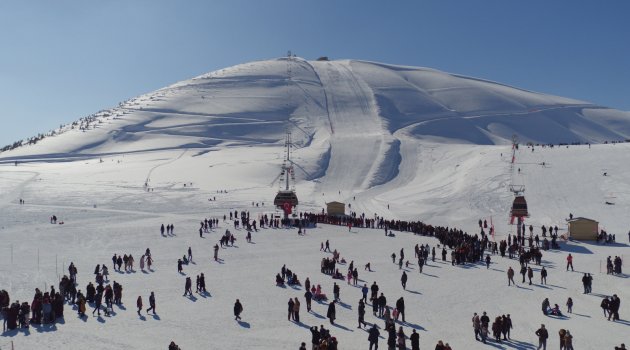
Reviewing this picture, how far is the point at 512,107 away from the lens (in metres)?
120

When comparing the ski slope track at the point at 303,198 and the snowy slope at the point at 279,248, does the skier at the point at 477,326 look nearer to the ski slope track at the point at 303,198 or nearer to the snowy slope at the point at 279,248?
the snowy slope at the point at 279,248

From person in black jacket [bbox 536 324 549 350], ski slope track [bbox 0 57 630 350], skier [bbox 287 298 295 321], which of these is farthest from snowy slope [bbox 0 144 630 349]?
→ person in black jacket [bbox 536 324 549 350]

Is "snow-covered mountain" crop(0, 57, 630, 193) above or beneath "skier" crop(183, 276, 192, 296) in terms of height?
above

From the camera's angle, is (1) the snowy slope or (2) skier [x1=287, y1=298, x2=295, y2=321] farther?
(2) skier [x1=287, y1=298, x2=295, y2=321]

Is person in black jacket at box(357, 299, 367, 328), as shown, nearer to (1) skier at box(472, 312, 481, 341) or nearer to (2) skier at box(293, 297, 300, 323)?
(2) skier at box(293, 297, 300, 323)

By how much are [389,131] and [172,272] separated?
228 ft

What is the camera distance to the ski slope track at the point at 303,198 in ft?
49.8

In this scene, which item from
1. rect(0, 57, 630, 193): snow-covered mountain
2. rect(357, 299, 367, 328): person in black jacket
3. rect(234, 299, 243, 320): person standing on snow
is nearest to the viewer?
rect(357, 299, 367, 328): person in black jacket

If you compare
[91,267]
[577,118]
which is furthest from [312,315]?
[577,118]

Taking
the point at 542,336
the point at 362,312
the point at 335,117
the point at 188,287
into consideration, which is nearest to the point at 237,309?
the point at 188,287

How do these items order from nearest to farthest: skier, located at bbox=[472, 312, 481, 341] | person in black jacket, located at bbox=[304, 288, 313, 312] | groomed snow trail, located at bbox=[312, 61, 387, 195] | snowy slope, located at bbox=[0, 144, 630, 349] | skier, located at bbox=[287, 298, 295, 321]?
skier, located at bbox=[472, 312, 481, 341] → snowy slope, located at bbox=[0, 144, 630, 349] → skier, located at bbox=[287, 298, 295, 321] → person in black jacket, located at bbox=[304, 288, 313, 312] → groomed snow trail, located at bbox=[312, 61, 387, 195]

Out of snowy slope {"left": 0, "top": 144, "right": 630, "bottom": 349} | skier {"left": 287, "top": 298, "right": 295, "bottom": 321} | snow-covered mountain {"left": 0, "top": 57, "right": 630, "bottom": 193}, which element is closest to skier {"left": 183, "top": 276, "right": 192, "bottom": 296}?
snowy slope {"left": 0, "top": 144, "right": 630, "bottom": 349}

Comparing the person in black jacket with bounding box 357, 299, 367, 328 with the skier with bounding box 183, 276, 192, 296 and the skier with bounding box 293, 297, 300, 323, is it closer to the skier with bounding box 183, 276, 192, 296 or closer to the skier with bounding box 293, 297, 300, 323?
the skier with bounding box 293, 297, 300, 323

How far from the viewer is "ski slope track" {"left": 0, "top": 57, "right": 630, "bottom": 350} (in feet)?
49.8
